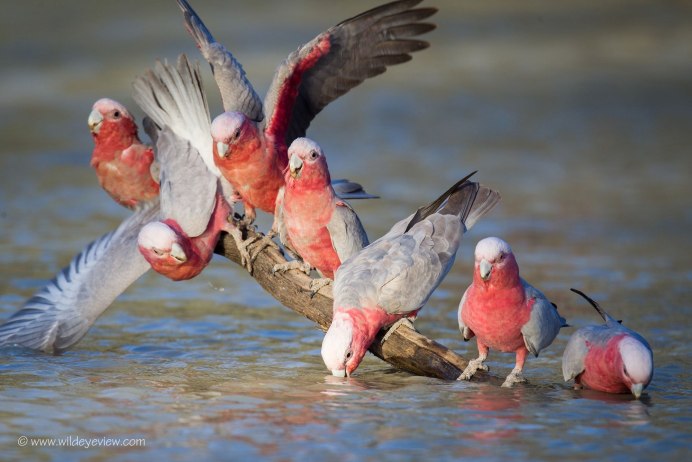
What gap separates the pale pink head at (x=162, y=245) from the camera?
8164mm

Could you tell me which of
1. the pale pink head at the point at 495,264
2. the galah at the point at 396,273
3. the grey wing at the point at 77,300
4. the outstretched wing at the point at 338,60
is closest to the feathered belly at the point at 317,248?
the galah at the point at 396,273

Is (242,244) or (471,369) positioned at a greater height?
(242,244)

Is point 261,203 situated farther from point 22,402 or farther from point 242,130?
point 22,402

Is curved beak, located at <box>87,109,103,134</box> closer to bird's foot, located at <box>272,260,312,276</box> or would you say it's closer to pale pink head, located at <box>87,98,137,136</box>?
pale pink head, located at <box>87,98,137,136</box>

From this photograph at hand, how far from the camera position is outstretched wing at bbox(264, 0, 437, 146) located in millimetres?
8617

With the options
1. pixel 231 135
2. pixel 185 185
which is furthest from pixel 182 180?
pixel 231 135

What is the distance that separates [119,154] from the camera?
30.9 ft

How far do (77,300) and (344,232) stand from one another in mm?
2762

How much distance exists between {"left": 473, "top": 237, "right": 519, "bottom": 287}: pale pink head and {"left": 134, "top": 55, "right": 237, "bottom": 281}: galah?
Result: 7.53 feet

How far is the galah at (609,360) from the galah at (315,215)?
1834 mm

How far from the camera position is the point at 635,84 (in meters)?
20.0

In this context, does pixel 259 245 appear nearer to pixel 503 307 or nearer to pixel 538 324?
pixel 503 307

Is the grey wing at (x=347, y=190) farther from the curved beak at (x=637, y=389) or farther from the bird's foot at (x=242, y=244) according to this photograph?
the curved beak at (x=637, y=389)

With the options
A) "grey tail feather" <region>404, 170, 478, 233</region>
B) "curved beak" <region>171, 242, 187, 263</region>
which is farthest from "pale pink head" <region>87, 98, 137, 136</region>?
"grey tail feather" <region>404, 170, 478, 233</region>
